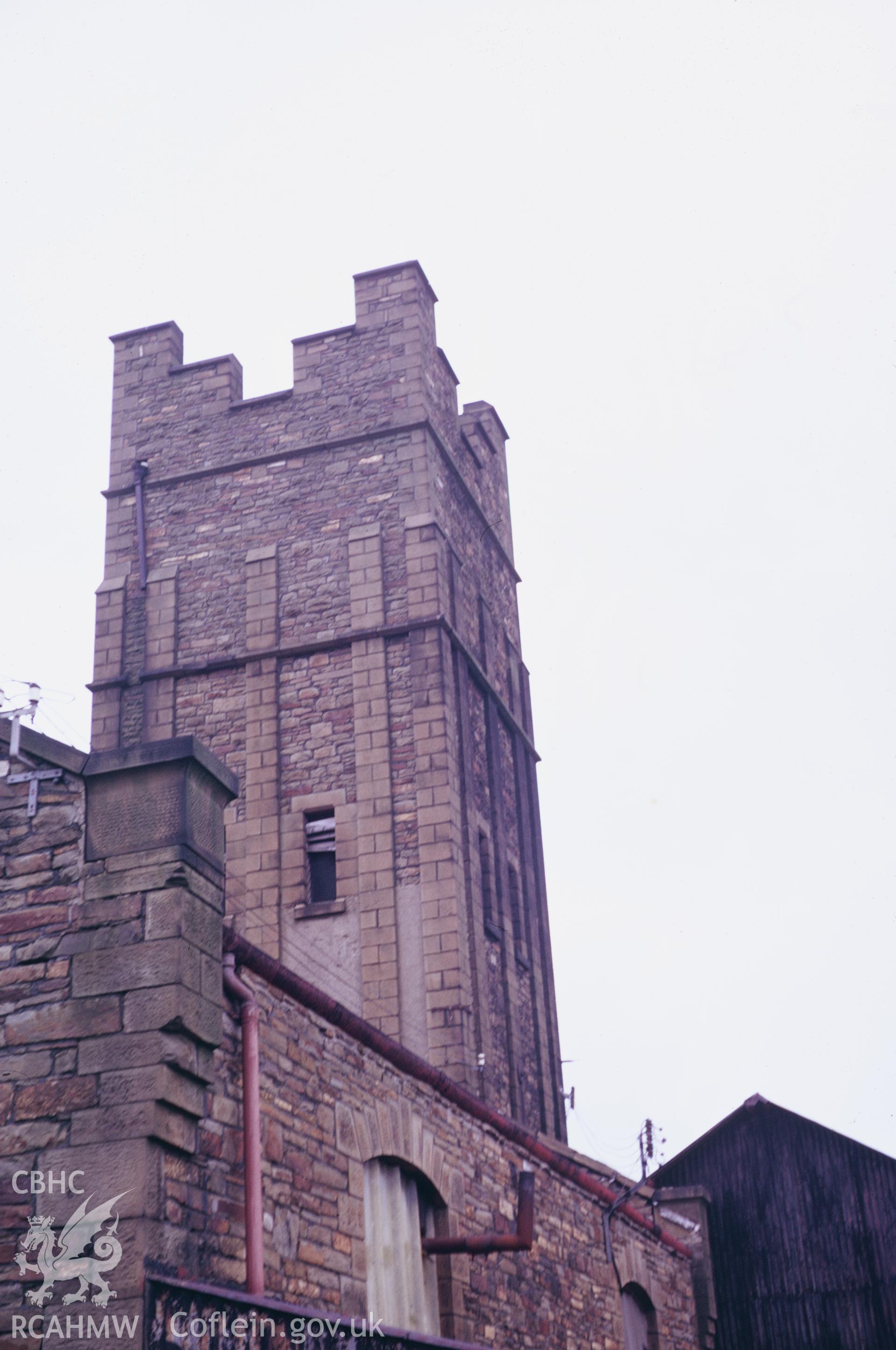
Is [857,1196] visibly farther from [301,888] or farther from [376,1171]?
[376,1171]

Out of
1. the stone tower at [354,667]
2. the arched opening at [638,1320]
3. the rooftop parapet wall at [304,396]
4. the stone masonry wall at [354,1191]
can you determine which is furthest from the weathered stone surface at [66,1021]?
the rooftop parapet wall at [304,396]

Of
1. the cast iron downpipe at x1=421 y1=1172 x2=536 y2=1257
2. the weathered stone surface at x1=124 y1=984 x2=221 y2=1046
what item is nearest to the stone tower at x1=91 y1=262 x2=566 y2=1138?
the cast iron downpipe at x1=421 y1=1172 x2=536 y2=1257

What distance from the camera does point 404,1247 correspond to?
33.1ft

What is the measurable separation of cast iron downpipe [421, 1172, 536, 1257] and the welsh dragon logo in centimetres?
415

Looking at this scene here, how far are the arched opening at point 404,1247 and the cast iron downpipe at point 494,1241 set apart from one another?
10cm

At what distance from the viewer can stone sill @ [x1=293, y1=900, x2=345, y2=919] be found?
1995 cm

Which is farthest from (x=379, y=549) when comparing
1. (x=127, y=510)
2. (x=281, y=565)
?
(x=127, y=510)

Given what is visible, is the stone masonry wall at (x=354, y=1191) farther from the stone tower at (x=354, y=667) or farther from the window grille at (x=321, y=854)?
the window grille at (x=321, y=854)

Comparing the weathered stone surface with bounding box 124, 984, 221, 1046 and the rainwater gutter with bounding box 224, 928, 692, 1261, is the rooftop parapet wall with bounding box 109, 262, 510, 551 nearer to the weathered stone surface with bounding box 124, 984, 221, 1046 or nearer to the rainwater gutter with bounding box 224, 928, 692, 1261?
the rainwater gutter with bounding box 224, 928, 692, 1261

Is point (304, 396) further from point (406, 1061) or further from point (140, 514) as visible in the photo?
point (406, 1061)

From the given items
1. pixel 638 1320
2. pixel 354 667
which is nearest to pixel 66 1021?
pixel 638 1320

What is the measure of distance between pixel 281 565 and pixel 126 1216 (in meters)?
16.2

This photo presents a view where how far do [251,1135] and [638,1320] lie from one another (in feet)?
30.9

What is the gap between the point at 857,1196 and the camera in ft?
71.7
